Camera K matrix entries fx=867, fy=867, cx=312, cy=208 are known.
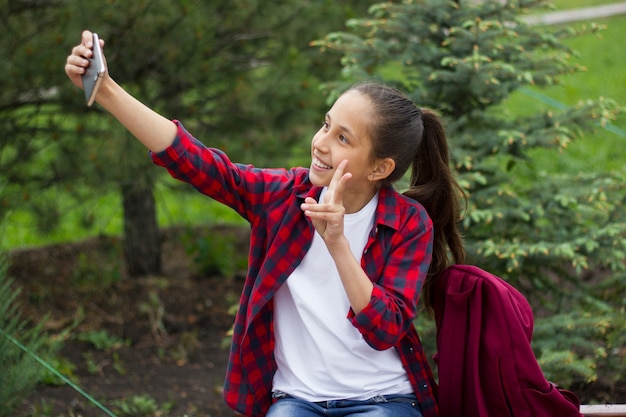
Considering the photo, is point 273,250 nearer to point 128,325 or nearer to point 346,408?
point 346,408

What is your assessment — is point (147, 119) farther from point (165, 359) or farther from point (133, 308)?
point (133, 308)

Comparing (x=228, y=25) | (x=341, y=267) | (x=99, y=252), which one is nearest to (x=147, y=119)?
(x=341, y=267)

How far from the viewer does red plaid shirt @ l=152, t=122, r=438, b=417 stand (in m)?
2.27

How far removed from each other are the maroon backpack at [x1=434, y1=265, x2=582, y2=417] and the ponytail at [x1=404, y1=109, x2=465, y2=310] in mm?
88

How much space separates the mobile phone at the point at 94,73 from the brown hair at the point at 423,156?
0.68 meters

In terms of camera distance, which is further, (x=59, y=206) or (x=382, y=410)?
(x=59, y=206)

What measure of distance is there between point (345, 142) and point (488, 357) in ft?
2.35

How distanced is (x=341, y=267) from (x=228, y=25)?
3.18 m

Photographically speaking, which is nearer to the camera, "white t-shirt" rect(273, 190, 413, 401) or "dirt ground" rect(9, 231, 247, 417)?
"white t-shirt" rect(273, 190, 413, 401)

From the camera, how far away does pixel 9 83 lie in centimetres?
443

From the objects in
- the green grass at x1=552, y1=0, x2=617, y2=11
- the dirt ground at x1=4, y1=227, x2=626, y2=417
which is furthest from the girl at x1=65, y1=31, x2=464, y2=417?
the green grass at x1=552, y1=0, x2=617, y2=11

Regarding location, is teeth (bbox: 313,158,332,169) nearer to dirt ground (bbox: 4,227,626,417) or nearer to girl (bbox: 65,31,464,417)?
girl (bbox: 65,31,464,417)

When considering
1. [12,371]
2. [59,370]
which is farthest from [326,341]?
[59,370]

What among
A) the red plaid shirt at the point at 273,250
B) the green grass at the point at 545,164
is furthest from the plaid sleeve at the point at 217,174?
the green grass at the point at 545,164
